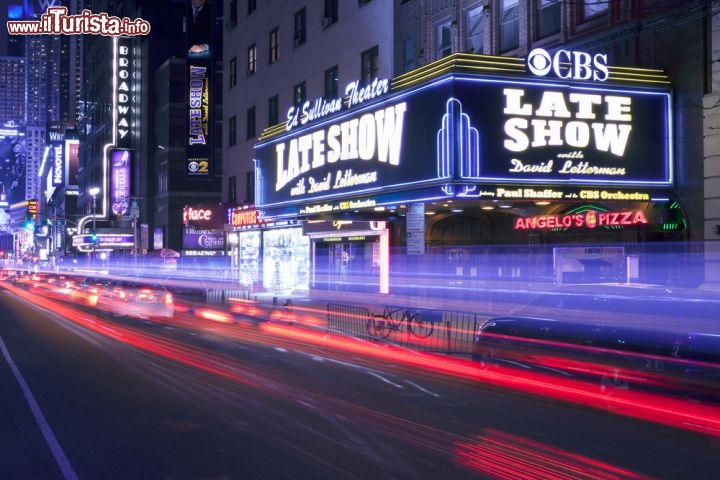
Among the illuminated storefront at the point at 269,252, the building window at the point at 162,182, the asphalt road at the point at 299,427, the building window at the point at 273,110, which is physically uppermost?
the building window at the point at 273,110

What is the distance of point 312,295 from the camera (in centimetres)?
3269

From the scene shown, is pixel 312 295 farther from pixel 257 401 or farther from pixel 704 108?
pixel 257 401

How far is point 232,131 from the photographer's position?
44.8 m

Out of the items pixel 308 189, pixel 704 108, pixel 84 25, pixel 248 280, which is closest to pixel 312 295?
pixel 308 189

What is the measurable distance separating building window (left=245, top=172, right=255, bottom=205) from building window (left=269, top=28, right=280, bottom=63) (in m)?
5.96

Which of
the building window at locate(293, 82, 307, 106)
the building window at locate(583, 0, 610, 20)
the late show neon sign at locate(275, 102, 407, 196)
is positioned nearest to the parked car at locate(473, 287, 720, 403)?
the late show neon sign at locate(275, 102, 407, 196)

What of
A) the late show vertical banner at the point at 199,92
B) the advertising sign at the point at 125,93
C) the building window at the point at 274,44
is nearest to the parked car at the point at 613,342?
the building window at the point at 274,44

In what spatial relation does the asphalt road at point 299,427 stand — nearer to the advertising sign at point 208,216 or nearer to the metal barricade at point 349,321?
the metal barricade at point 349,321

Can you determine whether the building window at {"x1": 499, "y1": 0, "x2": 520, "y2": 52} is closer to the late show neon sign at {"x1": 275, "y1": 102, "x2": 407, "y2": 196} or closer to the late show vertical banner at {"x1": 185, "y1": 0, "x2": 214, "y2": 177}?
the late show neon sign at {"x1": 275, "y1": 102, "x2": 407, "y2": 196}

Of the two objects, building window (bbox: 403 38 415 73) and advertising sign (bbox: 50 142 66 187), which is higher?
advertising sign (bbox: 50 142 66 187)

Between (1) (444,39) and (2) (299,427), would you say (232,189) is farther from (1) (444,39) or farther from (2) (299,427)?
(2) (299,427)

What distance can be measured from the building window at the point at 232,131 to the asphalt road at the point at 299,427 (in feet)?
97.7

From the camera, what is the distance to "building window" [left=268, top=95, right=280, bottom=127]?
38.6 meters

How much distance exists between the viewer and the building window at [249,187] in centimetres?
4119
